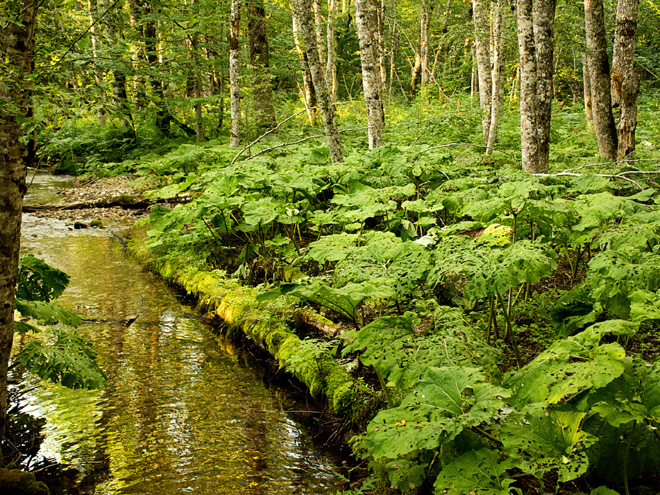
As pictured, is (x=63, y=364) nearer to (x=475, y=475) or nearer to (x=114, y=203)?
(x=475, y=475)

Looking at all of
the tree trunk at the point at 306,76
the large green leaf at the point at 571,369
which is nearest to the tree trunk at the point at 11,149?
the large green leaf at the point at 571,369

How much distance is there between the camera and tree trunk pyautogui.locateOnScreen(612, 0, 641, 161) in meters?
7.62

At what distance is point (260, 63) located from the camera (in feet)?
46.9

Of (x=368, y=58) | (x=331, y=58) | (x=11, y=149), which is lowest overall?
(x=11, y=149)

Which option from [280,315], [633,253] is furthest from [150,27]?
[633,253]

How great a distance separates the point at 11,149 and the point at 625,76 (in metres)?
8.55

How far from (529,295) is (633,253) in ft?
5.23

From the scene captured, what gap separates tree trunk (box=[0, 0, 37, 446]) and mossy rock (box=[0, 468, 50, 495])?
0.45 m

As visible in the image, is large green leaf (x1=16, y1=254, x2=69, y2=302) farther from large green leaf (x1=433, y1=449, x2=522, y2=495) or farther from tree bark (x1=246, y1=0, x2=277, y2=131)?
tree bark (x1=246, y1=0, x2=277, y2=131)

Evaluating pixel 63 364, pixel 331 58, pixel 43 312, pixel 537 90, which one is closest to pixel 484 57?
pixel 537 90

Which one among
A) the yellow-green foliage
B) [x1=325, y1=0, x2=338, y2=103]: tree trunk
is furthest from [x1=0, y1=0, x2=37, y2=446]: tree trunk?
[x1=325, y1=0, x2=338, y2=103]: tree trunk

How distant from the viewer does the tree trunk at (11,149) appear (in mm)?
2719

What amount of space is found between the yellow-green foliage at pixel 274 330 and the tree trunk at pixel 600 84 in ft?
21.1

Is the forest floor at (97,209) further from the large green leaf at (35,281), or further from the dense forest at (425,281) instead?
the large green leaf at (35,281)
